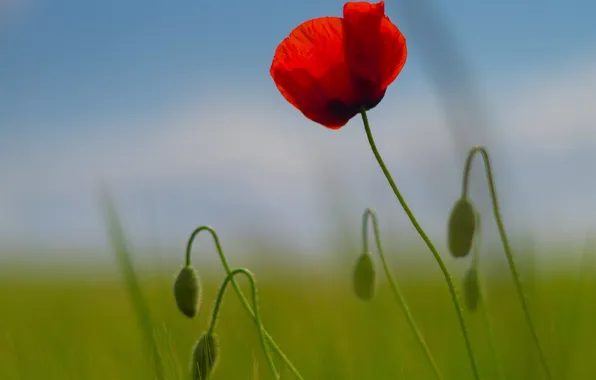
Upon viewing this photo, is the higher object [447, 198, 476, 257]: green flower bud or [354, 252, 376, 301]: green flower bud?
[447, 198, 476, 257]: green flower bud

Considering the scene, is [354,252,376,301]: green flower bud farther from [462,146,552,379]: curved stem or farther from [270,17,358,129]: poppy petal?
[270,17,358,129]: poppy petal

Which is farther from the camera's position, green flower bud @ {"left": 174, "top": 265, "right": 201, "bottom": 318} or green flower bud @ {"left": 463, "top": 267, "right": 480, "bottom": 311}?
green flower bud @ {"left": 463, "top": 267, "right": 480, "bottom": 311}

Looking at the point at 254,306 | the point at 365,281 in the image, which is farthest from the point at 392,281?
the point at 254,306

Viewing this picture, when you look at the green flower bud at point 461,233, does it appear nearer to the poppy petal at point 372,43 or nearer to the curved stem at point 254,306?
the poppy petal at point 372,43

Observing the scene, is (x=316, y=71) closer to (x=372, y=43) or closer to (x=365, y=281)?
(x=372, y=43)

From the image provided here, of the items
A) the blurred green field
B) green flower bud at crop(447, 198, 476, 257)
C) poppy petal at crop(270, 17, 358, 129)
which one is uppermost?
poppy petal at crop(270, 17, 358, 129)

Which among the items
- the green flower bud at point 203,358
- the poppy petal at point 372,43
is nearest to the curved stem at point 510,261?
the poppy petal at point 372,43

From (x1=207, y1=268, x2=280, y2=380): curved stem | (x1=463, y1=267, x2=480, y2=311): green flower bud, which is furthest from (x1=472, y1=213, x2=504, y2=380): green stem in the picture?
(x1=207, y1=268, x2=280, y2=380): curved stem
